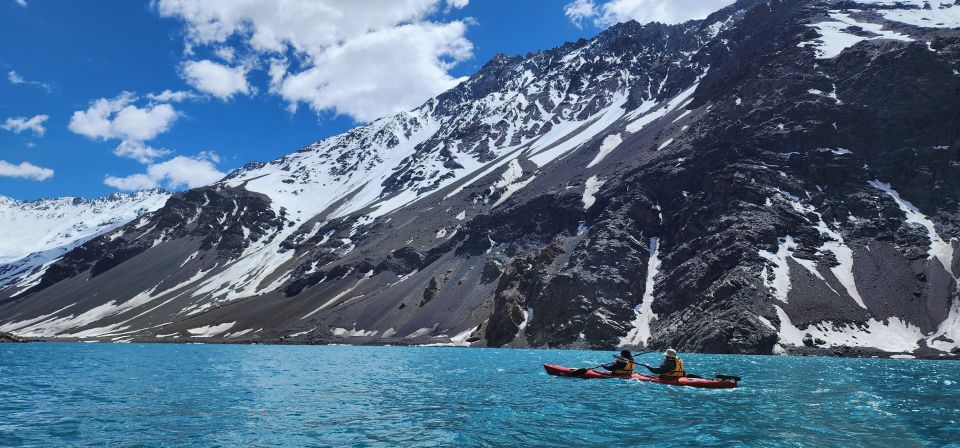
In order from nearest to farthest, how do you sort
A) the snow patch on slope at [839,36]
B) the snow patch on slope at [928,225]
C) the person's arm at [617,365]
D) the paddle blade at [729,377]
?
the paddle blade at [729,377] → the person's arm at [617,365] → the snow patch on slope at [928,225] → the snow patch on slope at [839,36]

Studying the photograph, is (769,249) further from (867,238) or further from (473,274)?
(473,274)

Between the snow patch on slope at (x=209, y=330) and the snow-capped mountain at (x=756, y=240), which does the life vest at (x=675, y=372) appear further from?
the snow patch on slope at (x=209, y=330)

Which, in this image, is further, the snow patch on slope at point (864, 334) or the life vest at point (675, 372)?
the snow patch on slope at point (864, 334)

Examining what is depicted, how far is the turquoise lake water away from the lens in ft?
75.0

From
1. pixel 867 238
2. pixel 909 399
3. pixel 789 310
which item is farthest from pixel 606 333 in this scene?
pixel 909 399

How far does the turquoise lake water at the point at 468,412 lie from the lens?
2286 centimetres

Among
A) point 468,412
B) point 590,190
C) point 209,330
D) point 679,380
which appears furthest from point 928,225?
point 209,330

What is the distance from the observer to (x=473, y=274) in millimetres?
173750

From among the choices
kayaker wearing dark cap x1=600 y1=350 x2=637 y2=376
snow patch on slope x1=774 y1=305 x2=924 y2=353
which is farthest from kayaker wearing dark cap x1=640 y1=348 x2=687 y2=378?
snow patch on slope x1=774 y1=305 x2=924 y2=353

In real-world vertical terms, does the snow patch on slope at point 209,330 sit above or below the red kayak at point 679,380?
above

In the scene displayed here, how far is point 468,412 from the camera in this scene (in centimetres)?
2967

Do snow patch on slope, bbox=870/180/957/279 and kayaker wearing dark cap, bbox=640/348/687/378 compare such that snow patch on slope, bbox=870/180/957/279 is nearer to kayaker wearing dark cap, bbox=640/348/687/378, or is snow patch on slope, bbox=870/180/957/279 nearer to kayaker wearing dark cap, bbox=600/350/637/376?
kayaker wearing dark cap, bbox=600/350/637/376

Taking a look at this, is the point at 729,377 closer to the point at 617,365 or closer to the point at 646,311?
the point at 617,365


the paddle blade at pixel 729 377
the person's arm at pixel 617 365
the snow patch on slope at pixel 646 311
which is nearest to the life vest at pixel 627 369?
the person's arm at pixel 617 365
